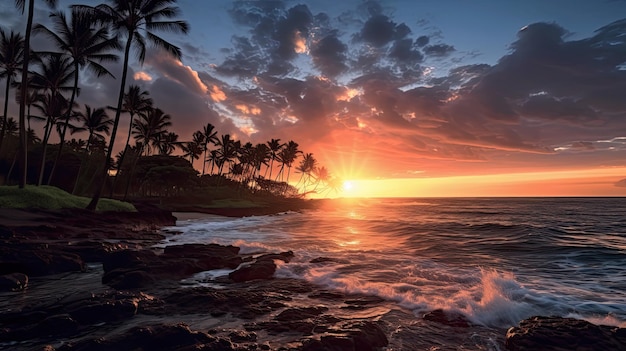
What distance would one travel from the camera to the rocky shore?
16.8 feet

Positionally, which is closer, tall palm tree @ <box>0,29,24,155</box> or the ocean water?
the ocean water

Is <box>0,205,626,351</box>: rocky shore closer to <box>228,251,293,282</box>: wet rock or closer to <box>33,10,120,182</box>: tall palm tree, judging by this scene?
<box>228,251,293,282</box>: wet rock

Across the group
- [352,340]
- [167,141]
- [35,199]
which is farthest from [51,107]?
[352,340]

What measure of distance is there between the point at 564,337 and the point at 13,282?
1236 cm

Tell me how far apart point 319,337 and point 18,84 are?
136 ft

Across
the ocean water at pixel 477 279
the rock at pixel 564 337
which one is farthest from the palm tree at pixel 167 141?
the rock at pixel 564 337

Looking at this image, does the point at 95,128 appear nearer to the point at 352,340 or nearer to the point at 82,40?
the point at 82,40

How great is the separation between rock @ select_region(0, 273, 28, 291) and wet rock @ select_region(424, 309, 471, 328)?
1019 centimetres

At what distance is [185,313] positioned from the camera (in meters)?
6.72

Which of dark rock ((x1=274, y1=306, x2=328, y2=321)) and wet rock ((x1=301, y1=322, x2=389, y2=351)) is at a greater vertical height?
wet rock ((x1=301, y1=322, x2=389, y2=351))

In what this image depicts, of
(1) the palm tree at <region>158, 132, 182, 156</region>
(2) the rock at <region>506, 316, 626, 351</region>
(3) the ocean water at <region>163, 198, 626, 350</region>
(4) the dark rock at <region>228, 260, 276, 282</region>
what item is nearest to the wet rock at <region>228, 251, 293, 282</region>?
(4) the dark rock at <region>228, 260, 276, 282</region>

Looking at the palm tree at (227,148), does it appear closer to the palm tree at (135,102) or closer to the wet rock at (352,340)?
the palm tree at (135,102)

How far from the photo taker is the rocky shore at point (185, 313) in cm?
513

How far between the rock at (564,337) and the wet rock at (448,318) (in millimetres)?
1086
